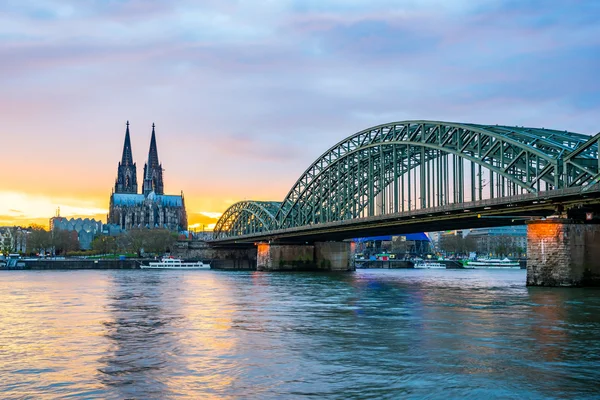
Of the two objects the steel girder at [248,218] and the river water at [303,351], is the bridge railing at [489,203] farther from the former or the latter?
the steel girder at [248,218]

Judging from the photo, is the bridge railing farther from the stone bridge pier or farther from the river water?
the stone bridge pier

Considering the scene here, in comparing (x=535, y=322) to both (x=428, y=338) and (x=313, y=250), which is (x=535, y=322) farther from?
(x=313, y=250)

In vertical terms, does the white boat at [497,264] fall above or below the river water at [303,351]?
above

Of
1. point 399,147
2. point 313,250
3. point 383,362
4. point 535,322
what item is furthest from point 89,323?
point 313,250

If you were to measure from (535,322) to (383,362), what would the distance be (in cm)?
1337

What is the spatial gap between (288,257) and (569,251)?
73.4m

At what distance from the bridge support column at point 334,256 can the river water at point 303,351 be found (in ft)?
252

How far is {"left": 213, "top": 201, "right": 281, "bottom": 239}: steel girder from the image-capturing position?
474 ft

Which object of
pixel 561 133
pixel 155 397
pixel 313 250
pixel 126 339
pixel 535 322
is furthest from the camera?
pixel 313 250

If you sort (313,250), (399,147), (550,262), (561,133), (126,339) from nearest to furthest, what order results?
(126,339) → (550,262) → (561,133) → (399,147) → (313,250)

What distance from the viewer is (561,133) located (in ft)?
216

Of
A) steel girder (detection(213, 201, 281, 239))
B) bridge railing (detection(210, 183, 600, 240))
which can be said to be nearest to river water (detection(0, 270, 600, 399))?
bridge railing (detection(210, 183, 600, 240))

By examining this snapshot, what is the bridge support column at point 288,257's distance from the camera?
121875mm

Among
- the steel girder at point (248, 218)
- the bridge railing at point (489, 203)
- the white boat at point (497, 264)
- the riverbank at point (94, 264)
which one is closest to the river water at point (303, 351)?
the bridge railing at point (489, 203)
